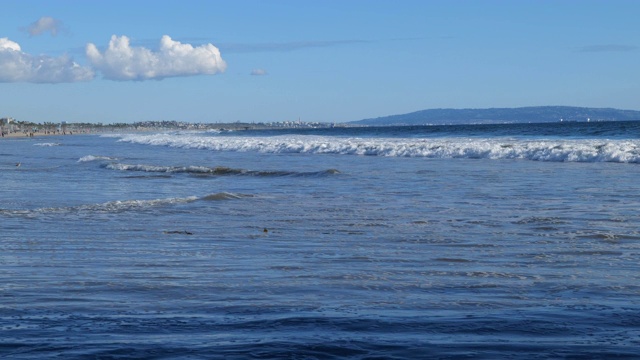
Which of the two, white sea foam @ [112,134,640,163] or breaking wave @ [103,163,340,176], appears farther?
white sea foam @ [112,134,640,163]

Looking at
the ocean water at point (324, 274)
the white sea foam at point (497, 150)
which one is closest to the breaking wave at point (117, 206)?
the ocean water at point (324, 274)

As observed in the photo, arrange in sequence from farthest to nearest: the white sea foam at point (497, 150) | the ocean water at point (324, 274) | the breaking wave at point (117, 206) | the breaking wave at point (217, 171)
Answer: the white sea foam at point (497, 150)
the breaking wave at point (217, 171)
the breaking wave at point (117, 206)
the ocean water at point (324, 274)

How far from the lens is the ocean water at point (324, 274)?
5277mm

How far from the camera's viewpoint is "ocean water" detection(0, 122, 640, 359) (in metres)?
5.28

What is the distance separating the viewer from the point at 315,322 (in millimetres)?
5746

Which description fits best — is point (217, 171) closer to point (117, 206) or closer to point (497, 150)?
point (117, 206)

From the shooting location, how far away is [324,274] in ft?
24.7

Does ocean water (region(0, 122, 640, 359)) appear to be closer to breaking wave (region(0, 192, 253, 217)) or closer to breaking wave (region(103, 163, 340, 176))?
breaking wave (region(0, 192, 253, 217))

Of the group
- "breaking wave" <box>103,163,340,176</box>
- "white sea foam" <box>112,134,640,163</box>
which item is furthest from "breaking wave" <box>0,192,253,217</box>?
"white sea foam" <box>112,134,640,163</box>

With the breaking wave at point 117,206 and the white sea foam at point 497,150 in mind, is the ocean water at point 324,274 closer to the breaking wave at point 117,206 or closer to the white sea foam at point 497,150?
the breaking wave at point 117,206

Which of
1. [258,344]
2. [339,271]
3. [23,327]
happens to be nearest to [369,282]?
[339,271]

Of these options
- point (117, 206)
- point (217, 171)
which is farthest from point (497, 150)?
point (117, 206)

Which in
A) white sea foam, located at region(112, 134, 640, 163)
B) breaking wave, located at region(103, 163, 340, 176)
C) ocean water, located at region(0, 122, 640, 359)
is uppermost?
white sea foam, located at region(112, 134, 640, 163)

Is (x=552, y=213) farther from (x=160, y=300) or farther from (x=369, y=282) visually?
(x=160, y=300)
